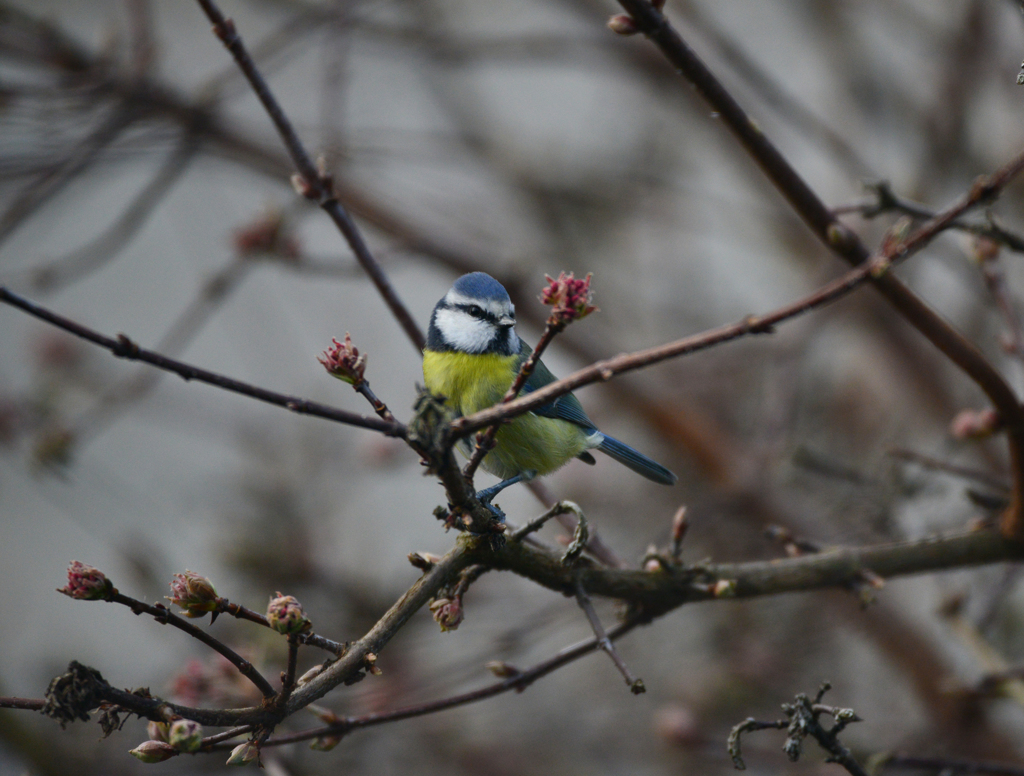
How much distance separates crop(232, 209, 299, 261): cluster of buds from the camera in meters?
1.83

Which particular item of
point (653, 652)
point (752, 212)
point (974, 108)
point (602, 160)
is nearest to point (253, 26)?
point (602, 160)

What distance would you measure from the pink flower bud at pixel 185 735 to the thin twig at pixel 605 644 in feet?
1.51

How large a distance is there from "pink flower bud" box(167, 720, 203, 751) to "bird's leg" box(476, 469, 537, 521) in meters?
0.42

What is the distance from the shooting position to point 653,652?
3014 millimetres

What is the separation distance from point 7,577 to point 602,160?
12.6 ft

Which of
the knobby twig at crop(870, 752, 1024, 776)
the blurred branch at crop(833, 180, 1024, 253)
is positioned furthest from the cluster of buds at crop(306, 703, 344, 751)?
the blurred branch at crop(833, 180, 1024, 253)

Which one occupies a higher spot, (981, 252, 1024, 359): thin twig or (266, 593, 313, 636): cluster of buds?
(981, 252, 1024, 359): thin twig

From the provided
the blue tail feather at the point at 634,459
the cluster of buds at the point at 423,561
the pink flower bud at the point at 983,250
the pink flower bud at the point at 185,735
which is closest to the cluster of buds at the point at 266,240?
the blue tail feather at the point at 634,459

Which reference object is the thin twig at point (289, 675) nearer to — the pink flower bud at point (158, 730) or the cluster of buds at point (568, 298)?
the pink flower bud at point (158, 730)

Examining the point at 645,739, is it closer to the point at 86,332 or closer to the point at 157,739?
the point at 157,739

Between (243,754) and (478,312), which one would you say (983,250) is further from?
(243,754)

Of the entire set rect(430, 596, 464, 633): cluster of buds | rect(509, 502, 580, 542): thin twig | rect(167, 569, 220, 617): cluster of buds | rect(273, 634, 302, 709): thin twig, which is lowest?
rect(273, 634, 302, 709): thin twig

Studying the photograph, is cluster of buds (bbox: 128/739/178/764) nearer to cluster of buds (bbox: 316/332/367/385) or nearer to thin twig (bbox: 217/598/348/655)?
thin twig (bbox: 217/598/348/655)

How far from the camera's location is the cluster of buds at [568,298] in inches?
30.9
